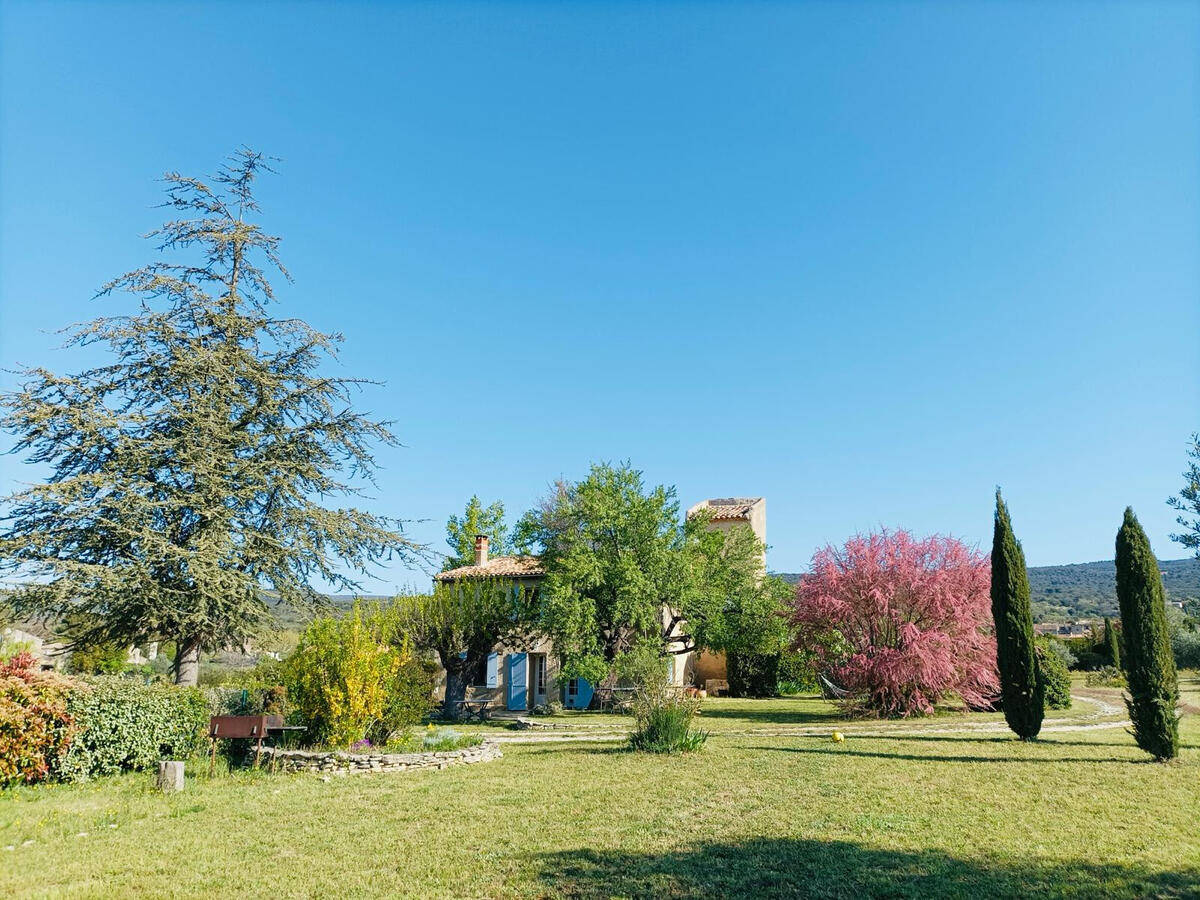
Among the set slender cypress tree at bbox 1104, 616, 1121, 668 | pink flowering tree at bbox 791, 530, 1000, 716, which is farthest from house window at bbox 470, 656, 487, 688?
slender cypress tree at bbox 1104, 616, 1121, 668

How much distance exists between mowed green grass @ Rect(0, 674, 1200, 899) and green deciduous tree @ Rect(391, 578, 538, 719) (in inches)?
472

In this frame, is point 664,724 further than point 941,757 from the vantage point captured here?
Yes

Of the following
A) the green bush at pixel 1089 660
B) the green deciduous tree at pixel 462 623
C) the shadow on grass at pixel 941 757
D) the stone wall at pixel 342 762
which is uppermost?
the green deciduous tree at pixel 462 623

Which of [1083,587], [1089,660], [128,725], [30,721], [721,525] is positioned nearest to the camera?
[30,721]

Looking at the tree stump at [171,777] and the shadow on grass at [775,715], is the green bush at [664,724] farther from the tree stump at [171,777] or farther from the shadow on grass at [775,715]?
the tree stump at [171,777]

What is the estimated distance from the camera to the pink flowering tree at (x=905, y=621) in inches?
790

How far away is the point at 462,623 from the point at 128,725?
42.2ft

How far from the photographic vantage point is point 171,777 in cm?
1012

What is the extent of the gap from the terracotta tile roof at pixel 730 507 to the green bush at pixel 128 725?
76.3ft

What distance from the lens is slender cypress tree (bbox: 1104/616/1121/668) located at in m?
33.9

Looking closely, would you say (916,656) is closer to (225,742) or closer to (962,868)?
(962,868)

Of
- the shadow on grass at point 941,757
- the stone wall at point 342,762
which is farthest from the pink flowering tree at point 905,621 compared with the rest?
the stone wall at point 342,762

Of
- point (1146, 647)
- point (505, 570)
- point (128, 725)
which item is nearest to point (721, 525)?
point (505, 570)

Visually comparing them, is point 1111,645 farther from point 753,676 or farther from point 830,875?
point 830,875
